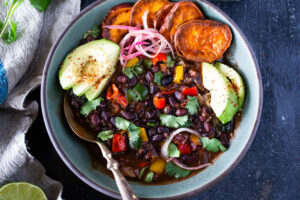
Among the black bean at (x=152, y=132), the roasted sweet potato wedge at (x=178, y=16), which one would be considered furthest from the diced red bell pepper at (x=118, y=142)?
the roasted sweet potato wedge at (x=178, y=16)

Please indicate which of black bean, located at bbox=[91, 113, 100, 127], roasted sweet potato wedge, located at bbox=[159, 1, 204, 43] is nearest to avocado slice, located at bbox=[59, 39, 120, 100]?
black bean, located at bbox=[91, 113, 100, 127]

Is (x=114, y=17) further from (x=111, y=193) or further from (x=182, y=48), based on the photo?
(x=111, y=193)

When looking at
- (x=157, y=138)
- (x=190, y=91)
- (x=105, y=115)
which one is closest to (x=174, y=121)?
(x=157, y=138)

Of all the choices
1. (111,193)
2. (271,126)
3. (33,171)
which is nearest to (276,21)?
(271,126)

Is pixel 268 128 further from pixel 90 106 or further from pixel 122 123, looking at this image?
pixel 90 106

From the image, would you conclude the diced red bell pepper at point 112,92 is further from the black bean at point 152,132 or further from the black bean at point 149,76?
the black bean at point 152,132
